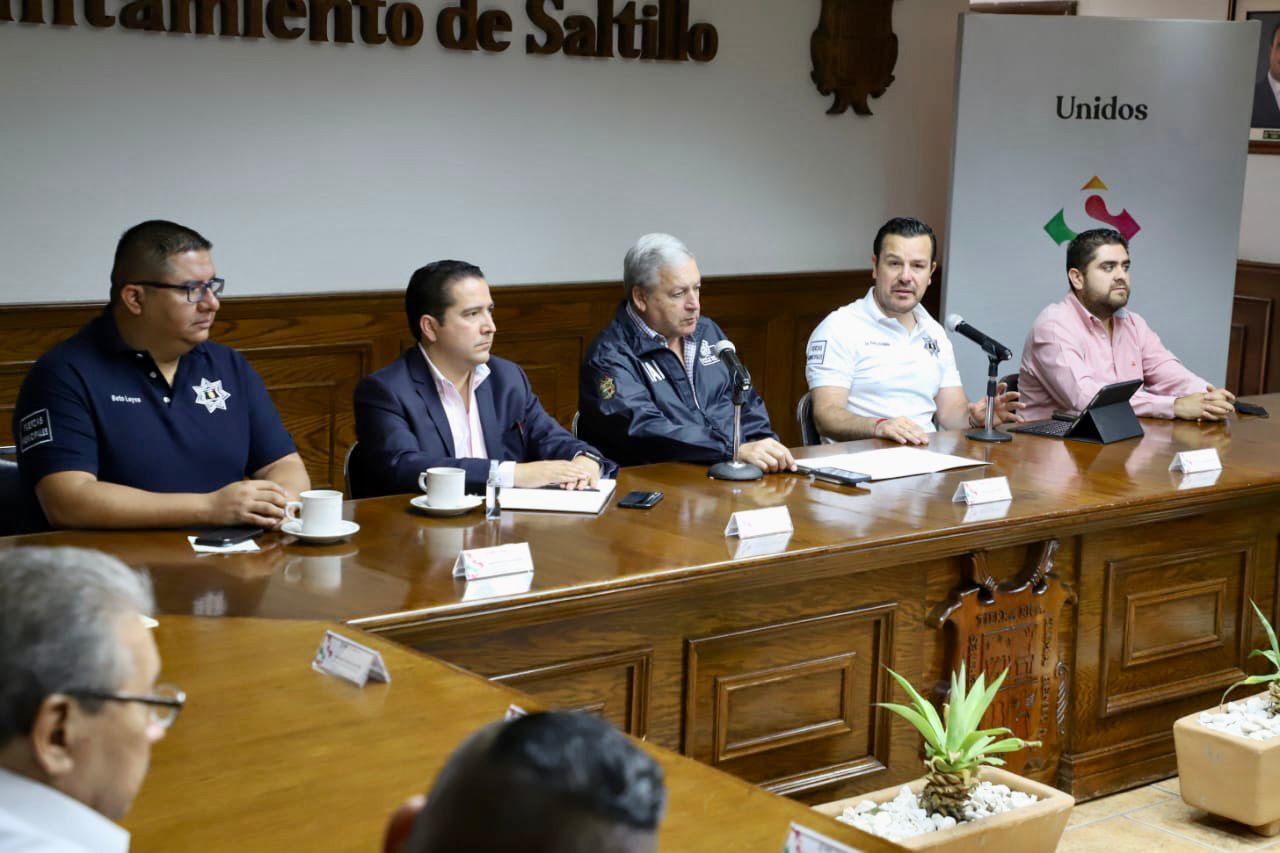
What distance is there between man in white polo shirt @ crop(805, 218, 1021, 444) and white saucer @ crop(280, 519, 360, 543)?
180 centimetres

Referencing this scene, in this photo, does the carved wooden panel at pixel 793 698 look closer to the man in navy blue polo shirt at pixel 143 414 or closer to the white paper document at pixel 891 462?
the white paper document at pixel 891 462

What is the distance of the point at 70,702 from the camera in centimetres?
107

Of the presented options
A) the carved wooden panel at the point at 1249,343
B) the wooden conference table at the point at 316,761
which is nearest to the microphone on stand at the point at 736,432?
the wooden conference table at the point at 316,761

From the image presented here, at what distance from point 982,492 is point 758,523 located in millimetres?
607

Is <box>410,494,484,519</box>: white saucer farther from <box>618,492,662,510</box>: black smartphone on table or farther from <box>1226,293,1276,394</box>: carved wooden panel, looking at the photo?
<box>1226,293,1276,394</box>: carved wooden panel

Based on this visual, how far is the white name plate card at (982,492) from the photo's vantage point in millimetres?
3164

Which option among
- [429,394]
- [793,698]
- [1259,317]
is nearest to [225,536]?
[429,394]

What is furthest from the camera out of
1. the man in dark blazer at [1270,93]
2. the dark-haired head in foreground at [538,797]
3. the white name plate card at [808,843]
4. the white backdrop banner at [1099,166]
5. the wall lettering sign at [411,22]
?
the man in dark blazer at [1270,93]

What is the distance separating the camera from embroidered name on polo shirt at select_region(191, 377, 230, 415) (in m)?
3.01

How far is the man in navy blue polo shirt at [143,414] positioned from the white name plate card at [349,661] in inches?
28.8

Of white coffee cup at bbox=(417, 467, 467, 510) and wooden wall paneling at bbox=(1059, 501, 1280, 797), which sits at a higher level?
white coffee cup at bbox=(417, 467, 467, 510)

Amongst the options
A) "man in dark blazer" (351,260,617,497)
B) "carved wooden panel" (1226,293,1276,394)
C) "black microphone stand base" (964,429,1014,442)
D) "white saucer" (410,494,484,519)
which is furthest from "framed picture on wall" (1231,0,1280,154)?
"white saucer" (410,494,484,519)

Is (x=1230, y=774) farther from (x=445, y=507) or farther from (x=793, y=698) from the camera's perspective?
(x=445, y=507)

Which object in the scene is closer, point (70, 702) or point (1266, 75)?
A: point (70, 702)
